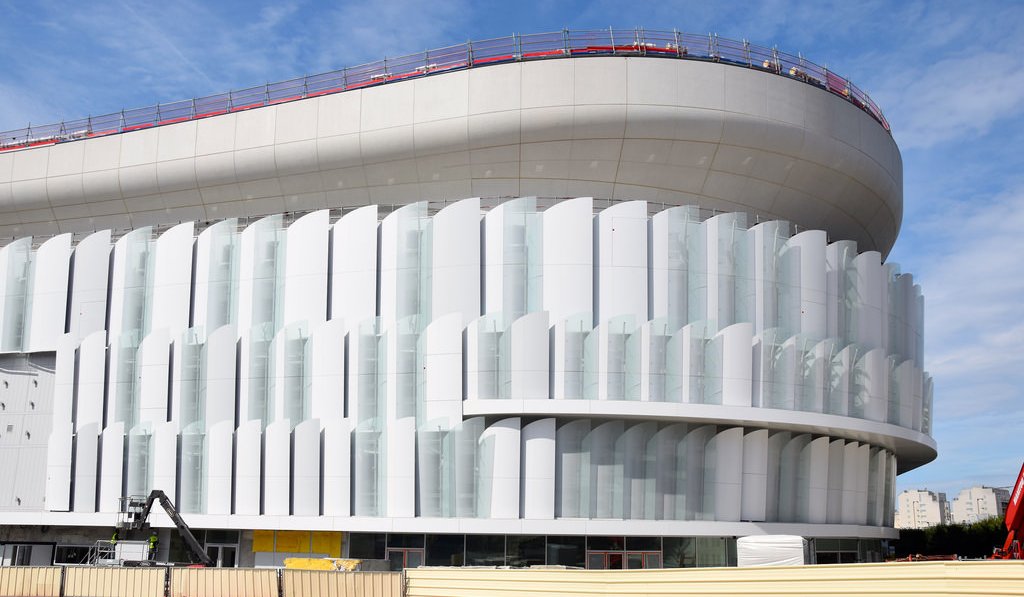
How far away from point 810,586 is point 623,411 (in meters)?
17.3

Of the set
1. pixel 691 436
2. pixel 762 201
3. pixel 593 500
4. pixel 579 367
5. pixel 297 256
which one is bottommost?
pixel 593 500

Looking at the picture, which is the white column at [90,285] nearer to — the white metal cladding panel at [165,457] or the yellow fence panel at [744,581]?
the white metal cladding panel at [165,457]

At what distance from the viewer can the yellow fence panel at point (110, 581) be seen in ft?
102

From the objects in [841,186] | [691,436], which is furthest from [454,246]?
[841,186]

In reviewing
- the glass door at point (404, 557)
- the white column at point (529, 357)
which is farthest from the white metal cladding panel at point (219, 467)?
the white column at point (529, 357)

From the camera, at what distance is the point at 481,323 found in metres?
37.7

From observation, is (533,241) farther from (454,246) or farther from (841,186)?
(841,186)

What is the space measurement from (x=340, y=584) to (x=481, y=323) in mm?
12238

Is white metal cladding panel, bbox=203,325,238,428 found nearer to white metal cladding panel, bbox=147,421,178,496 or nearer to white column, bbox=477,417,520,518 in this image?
white metal cladding panel, bbox=147,421,178,496

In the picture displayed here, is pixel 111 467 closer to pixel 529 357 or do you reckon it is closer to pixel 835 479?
pixel 529 357

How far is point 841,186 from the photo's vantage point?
44.2m

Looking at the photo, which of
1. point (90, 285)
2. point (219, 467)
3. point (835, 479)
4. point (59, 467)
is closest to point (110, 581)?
point (219, 467)

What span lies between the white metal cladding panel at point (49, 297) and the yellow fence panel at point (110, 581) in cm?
1607

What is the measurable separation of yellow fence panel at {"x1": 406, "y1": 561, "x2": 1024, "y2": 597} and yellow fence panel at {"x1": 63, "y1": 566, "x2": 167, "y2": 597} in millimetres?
9286
